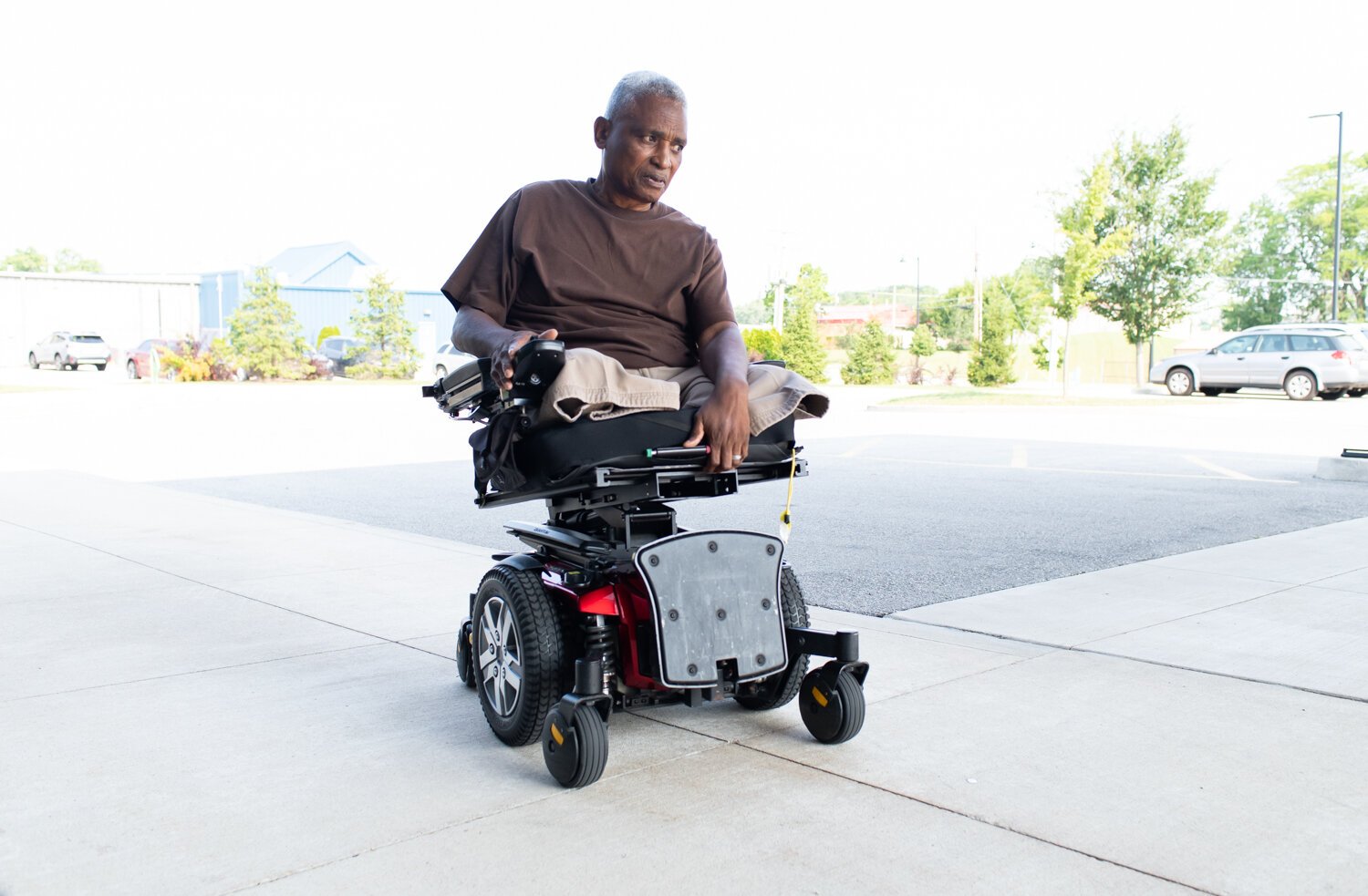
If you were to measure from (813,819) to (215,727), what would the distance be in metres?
1.92

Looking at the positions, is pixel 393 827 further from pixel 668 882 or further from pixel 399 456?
pixel 399 456

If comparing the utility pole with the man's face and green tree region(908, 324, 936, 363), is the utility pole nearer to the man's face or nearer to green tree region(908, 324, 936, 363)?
green tree region(908, 324, 936, 363)

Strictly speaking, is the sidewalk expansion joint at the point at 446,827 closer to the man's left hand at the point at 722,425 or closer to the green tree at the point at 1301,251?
the man's left hand at the point at 722,425

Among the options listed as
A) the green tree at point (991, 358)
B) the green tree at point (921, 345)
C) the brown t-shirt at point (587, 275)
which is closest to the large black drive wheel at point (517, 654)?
the brown t-shirt at point (587, 275)

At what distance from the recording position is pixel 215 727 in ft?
11.8

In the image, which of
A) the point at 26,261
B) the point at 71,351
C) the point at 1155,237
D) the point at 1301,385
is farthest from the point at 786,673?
the point at 26,261

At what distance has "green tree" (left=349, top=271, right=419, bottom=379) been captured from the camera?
1499 inches

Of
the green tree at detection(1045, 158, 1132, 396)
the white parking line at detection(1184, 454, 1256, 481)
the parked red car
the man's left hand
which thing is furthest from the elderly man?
the parked red car

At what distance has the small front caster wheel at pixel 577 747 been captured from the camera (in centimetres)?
299

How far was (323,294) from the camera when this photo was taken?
168 feet

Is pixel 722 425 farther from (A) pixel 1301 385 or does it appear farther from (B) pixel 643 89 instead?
(A) pixel 1301 385

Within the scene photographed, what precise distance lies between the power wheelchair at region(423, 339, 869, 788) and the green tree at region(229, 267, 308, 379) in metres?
35.0

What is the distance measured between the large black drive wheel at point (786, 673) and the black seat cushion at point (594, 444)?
0.64m

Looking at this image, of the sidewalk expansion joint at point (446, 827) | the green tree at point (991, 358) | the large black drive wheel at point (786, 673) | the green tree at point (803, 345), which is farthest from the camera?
the green tree at point (803, 345)
